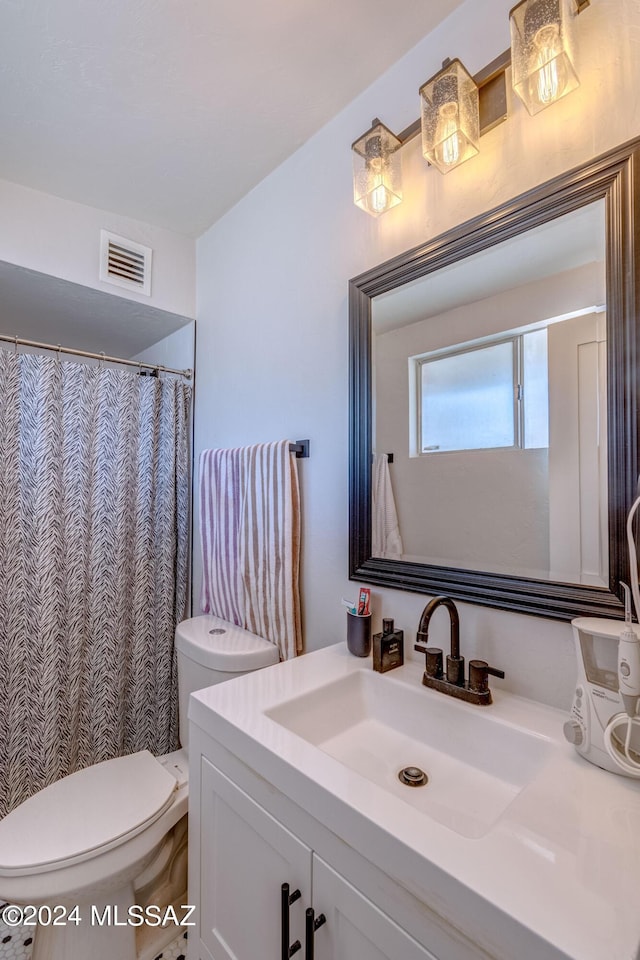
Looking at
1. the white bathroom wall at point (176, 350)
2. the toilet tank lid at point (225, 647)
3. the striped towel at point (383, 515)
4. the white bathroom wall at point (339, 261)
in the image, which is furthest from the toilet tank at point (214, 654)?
the white bathroom wall at point (176, 350)

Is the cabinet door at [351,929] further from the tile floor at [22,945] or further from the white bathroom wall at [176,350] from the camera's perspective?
the white bathroom wall at [176,350]

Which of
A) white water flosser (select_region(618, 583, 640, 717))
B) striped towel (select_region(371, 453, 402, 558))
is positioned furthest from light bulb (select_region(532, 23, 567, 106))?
white water flosser (select_region(618, 583, 640, 717))

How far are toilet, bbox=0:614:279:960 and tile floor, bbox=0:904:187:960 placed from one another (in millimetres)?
25

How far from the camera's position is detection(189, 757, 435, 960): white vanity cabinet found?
60cm

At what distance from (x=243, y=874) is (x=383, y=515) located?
0.81 m

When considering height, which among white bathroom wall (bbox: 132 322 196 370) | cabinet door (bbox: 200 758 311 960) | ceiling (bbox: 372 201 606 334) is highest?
white bathroom wall (bbox: 132 322 196 370)

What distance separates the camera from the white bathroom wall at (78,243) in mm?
1604

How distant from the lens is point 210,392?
194 cm

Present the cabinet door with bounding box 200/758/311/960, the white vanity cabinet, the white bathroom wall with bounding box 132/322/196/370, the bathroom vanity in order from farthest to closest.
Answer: the white bathroom wall with bounding box 132/322/196/370
the cabinet door with bounding box 200/758/311/960
the white vanity cabinet
the bathroom vanity

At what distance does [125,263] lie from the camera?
1845 millimetres

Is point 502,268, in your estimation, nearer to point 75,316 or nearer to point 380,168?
point 380,168

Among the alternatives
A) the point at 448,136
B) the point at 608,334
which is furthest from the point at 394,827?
the point at 448,136

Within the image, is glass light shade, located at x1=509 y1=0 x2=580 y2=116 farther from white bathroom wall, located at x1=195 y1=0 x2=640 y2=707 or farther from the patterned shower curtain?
the patterned shower curtain

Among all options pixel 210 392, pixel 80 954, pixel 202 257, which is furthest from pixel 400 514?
pixel 202 257
